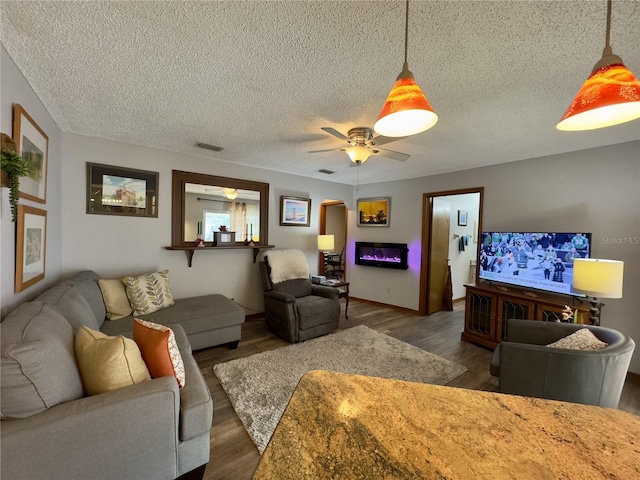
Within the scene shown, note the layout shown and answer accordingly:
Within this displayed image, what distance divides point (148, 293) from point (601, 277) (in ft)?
13.5

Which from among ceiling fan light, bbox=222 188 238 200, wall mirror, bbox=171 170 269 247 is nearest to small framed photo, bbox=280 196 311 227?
wall mirror, bbox=171 170 269 247

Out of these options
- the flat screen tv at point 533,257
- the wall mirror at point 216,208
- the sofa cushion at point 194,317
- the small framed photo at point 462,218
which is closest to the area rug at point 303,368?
the sofa cushion at point 194,317

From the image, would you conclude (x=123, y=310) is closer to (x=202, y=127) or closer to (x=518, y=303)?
(x=202, y=127)

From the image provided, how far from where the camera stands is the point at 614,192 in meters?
2.70

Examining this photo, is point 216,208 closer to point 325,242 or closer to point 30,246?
point 325,242

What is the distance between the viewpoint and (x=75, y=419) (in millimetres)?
1065

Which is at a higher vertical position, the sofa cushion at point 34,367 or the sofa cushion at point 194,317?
the sofa cushion at point 34,367

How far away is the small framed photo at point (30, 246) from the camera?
1601 mm

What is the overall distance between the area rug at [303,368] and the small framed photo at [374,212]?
2.34 metres

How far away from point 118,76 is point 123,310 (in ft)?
6.90

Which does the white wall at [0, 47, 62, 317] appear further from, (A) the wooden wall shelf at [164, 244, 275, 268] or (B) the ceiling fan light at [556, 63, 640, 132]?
(B) the ceiling fan light at [556, 63, 640, 132]

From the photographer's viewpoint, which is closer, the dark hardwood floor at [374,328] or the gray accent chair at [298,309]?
the dark hardwood floor at [374,328]

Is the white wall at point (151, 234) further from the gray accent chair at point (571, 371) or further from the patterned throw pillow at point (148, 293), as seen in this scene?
the gray accent chair at point (571, 371)

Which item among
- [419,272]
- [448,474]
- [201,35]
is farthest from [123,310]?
[419,272]
